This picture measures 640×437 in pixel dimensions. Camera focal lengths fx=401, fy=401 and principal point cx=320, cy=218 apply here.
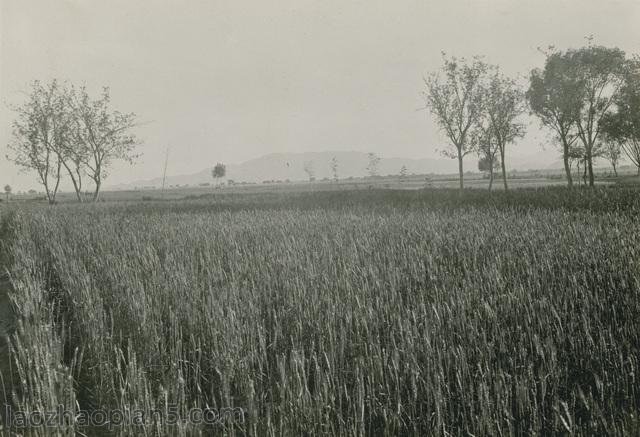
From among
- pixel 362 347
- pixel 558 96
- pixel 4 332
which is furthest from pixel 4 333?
pixel 558 96

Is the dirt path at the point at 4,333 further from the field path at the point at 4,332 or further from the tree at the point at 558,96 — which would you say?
the tree at the point at 558,96

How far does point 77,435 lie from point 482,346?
264 centimetres

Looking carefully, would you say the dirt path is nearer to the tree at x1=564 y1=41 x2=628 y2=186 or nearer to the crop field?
the crop field

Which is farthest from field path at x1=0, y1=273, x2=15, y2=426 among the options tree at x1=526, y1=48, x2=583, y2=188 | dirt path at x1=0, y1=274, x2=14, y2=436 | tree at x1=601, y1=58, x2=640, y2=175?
tree at x1=601, y1=58, x2=640, y2=175

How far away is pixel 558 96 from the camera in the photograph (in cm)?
3083

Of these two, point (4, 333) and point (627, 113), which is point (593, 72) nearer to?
point (627, 113)

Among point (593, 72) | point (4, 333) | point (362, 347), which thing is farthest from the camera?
point (593, 72)

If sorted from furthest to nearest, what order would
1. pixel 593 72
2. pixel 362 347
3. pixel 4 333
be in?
pixel 593 72 < pixel 4 333 < pixel 362 347

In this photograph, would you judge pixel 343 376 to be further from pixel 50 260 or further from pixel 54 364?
pixel 50 260

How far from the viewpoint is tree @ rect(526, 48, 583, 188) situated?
30.4 metres

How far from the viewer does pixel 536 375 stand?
2.57m

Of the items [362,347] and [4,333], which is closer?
[362,347]

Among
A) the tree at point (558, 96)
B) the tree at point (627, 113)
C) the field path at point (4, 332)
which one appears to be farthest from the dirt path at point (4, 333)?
the tree at point (627, 113)

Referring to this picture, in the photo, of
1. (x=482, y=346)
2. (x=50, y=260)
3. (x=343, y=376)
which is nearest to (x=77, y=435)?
(x=343, y=376)
